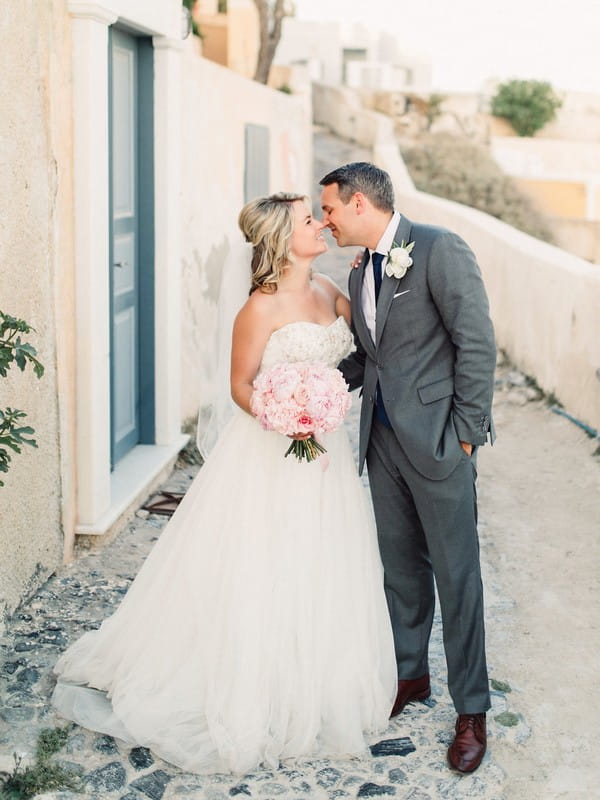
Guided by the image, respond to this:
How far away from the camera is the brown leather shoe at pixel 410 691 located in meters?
3.92

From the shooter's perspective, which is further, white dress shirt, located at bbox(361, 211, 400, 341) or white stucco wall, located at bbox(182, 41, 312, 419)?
white stucco wall, located at bbox(182, 41, 312, 419)

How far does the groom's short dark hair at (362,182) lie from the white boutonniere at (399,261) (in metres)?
0.20

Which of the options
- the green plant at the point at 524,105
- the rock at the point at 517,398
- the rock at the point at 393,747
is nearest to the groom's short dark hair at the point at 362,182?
the rock at the point at 393,747

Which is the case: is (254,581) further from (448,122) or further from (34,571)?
(448,122)

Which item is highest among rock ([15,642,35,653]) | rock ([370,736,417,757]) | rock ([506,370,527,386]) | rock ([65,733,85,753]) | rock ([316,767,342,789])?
rock ([506,370,527,386])

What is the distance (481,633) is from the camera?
3693 millimetres

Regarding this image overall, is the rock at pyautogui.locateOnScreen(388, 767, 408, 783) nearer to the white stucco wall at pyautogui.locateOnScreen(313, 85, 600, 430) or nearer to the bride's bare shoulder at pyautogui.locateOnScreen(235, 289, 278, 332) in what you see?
the bride's bare shoulder at pyautogui.locateOnScreen(235, 289, 278, 332)

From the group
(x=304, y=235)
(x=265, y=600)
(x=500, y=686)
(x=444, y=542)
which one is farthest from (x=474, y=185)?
(x=265, y=600)

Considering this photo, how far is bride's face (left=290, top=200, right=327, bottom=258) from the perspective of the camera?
3.72 m

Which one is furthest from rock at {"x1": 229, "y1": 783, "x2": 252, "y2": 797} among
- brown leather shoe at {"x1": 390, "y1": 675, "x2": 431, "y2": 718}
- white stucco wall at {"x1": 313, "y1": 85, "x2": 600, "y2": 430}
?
white stucco wall at {"x1": 313, "y1": 85, "x2": 600, "y2": 430}

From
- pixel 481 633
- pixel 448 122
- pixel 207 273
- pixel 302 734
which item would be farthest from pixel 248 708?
pixel 448 122

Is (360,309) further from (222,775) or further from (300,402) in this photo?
(222,775)

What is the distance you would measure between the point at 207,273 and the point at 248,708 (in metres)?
5.22

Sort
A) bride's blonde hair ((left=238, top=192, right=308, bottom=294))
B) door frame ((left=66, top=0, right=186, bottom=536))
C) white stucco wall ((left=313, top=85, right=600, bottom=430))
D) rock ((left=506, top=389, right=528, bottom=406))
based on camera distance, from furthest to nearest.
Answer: rock ((left=506, top=389, right=528, bottom=406)), white stucco wall ((left=313, top=85, right=600, bottom=430)), door frame ((left=66, top=0, right=186, bottom=536)), bride's blonde hair ((left=238, top=192, right=308, bottom=294))
